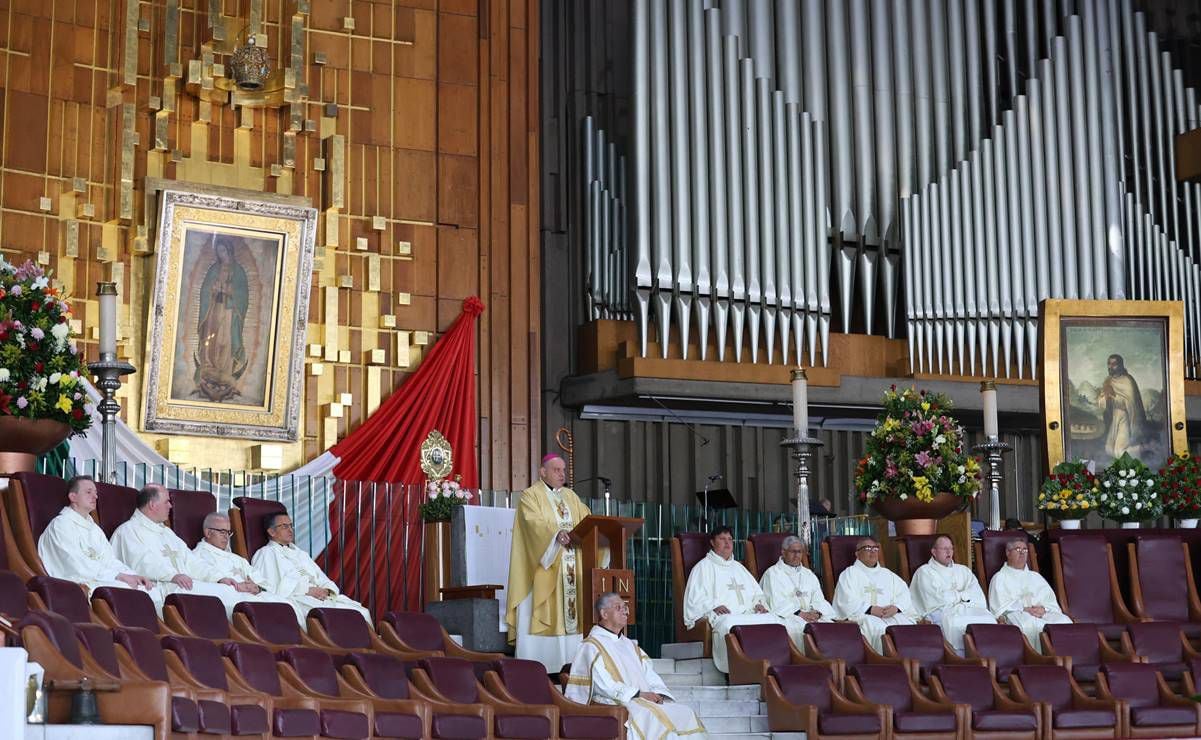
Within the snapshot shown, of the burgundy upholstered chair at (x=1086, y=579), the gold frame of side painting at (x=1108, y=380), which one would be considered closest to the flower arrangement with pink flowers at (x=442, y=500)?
the burgundy upholstered chair at (x=1086, y=579)

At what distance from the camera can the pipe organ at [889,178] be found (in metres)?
15.8

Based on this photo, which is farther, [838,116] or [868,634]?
[838,116]

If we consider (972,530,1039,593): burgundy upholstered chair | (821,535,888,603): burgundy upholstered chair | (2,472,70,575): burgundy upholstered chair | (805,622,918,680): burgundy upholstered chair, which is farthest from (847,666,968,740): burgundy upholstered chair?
(2,472,70,575): burgundy upholstered chair

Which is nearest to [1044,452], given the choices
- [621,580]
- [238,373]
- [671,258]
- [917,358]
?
[917,358]

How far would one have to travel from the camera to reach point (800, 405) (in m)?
12.5

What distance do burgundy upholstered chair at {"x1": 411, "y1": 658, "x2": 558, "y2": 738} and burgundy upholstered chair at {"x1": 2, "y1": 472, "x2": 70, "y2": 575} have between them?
1983 mm

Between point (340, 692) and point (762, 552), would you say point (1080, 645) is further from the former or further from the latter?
point (340, 692)

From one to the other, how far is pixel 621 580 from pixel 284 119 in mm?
5576

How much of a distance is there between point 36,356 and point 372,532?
127 inches

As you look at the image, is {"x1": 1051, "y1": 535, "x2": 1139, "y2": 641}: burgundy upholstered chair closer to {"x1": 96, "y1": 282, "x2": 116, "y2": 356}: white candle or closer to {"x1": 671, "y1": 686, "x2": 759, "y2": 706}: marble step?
{"x1": 671, "y1": 686, "x2": 759, "y2": 706}: marble step

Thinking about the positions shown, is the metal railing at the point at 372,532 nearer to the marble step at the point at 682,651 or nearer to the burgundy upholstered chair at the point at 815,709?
the marble step at the point at 682,651

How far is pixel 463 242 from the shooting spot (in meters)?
15.5

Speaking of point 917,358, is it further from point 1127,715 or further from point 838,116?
point 1127,715

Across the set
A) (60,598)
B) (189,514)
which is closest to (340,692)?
(60,598)
